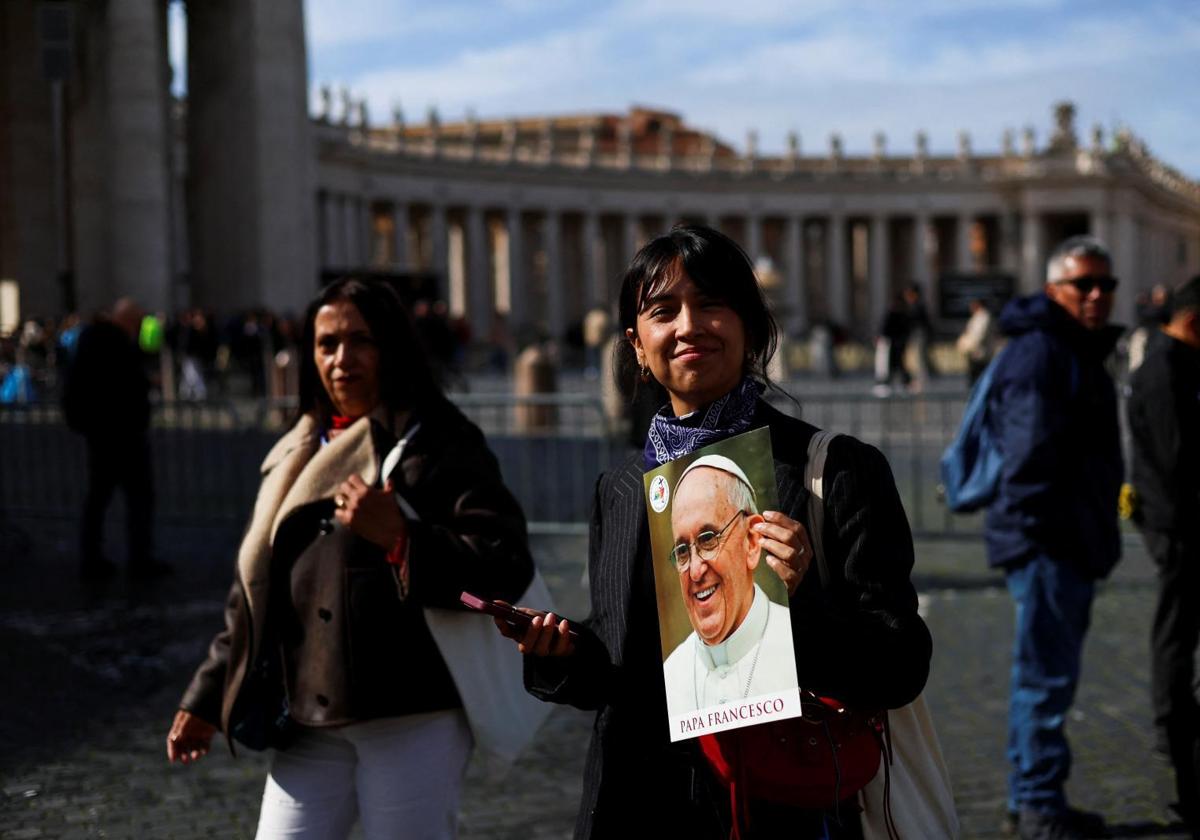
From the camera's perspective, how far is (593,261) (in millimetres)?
66500

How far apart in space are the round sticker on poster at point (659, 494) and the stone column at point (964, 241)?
2894 inches

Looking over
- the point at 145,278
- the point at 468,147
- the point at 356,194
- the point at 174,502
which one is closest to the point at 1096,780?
the point at 174,502

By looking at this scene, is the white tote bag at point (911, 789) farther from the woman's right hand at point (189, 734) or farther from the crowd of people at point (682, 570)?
the woman's right hand at point (189, 734)

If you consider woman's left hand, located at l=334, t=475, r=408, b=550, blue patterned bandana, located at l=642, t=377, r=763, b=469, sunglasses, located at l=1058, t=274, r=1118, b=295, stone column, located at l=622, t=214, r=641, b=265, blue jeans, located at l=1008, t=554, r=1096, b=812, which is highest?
stone column, located at l=622, t=214, r=641, b=265

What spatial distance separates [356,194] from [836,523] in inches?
2012

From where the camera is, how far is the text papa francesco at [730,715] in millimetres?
2125

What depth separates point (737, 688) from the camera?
217 centimetres

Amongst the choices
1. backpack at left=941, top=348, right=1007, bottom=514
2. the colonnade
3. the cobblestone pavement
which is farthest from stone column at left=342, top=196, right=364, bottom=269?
backpack at left=941, top=348, right=1007, bottom=514

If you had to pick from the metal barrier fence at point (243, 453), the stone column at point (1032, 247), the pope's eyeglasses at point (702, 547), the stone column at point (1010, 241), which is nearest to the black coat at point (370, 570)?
the pope's eyeglasses at point (702, 547)

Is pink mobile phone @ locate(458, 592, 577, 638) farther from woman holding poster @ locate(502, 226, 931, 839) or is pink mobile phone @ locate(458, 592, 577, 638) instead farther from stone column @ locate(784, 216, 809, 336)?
stone column @ locate(784, 216, 809, 336)

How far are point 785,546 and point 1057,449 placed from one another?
9.90ft

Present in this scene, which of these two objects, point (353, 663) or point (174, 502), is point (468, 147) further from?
point (353, 663)

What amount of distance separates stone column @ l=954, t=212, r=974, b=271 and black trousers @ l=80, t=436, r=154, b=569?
6694 cm

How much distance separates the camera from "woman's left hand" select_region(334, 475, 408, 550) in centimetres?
301
